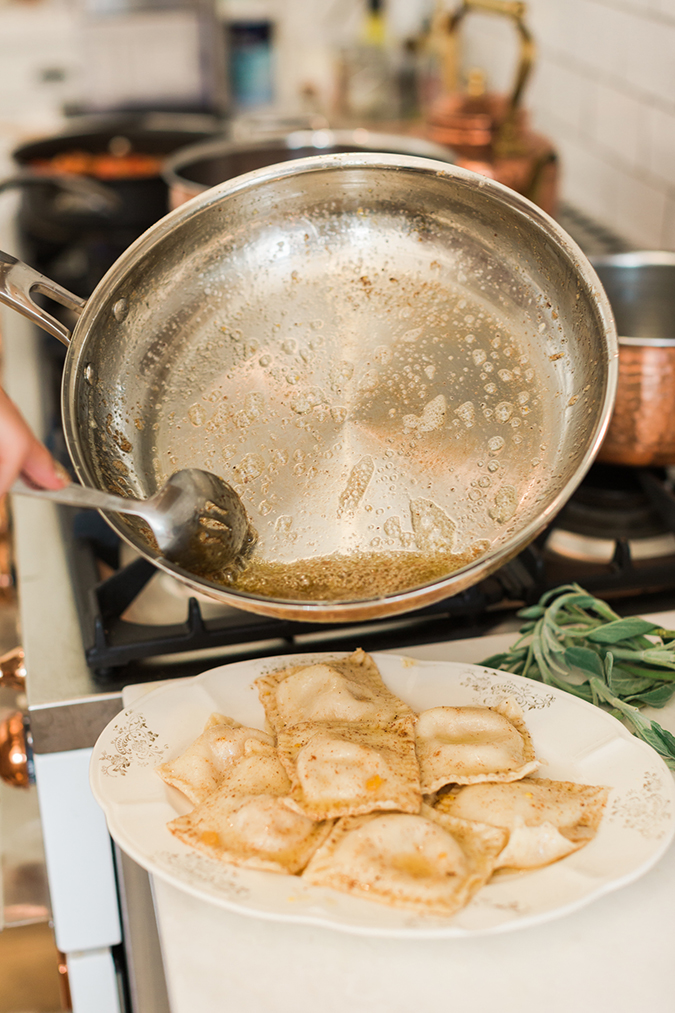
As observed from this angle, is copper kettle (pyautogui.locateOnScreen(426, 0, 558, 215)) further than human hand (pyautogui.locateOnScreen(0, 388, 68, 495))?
Yes

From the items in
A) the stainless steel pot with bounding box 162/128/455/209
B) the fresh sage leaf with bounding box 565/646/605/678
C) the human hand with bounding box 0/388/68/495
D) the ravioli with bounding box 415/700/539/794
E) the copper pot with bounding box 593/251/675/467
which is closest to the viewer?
the human hand with bounding box 0/388/68/495

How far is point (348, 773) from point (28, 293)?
0.40 m

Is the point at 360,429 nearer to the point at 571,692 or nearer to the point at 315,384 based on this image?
the point at 315,384

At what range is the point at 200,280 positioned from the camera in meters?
0.74

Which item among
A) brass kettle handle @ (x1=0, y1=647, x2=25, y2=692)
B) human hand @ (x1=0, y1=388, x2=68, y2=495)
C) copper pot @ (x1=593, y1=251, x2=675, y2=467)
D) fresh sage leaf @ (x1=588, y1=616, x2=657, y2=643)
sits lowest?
fresh sage leaf @ (x1=588, y1=616, x2=657, y2=643)

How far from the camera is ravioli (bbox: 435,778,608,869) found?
1.76 feet

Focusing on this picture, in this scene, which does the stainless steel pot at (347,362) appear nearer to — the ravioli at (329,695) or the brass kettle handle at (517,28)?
the ravioli at (329,695)

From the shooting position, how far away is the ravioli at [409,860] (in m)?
0.51

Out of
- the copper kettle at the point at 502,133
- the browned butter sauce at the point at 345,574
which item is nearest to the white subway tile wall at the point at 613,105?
the copper kettle at the point at 502,133

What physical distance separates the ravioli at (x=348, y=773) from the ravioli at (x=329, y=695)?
2 centimetres

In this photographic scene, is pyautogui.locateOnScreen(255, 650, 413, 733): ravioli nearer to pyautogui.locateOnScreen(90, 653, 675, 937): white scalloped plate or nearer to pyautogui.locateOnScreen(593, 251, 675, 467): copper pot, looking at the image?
pyautogui.locateOnScreen(90, 653, 675, 937): white scalloped plate

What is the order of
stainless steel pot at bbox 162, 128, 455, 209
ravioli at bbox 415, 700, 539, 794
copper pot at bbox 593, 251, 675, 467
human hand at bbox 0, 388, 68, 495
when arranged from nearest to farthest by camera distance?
human hand at bbox 0, 388, 68, 495 < ravioli at bbox 415, 700, 539, 794 < copper pot at bbox 593, 251, 675, 467 < stainless steel pot at bbox 162, 128, 455, 209

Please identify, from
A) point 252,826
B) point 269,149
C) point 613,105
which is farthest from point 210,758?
point 613,105

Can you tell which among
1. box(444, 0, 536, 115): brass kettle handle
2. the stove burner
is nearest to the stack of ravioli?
the stove burner
